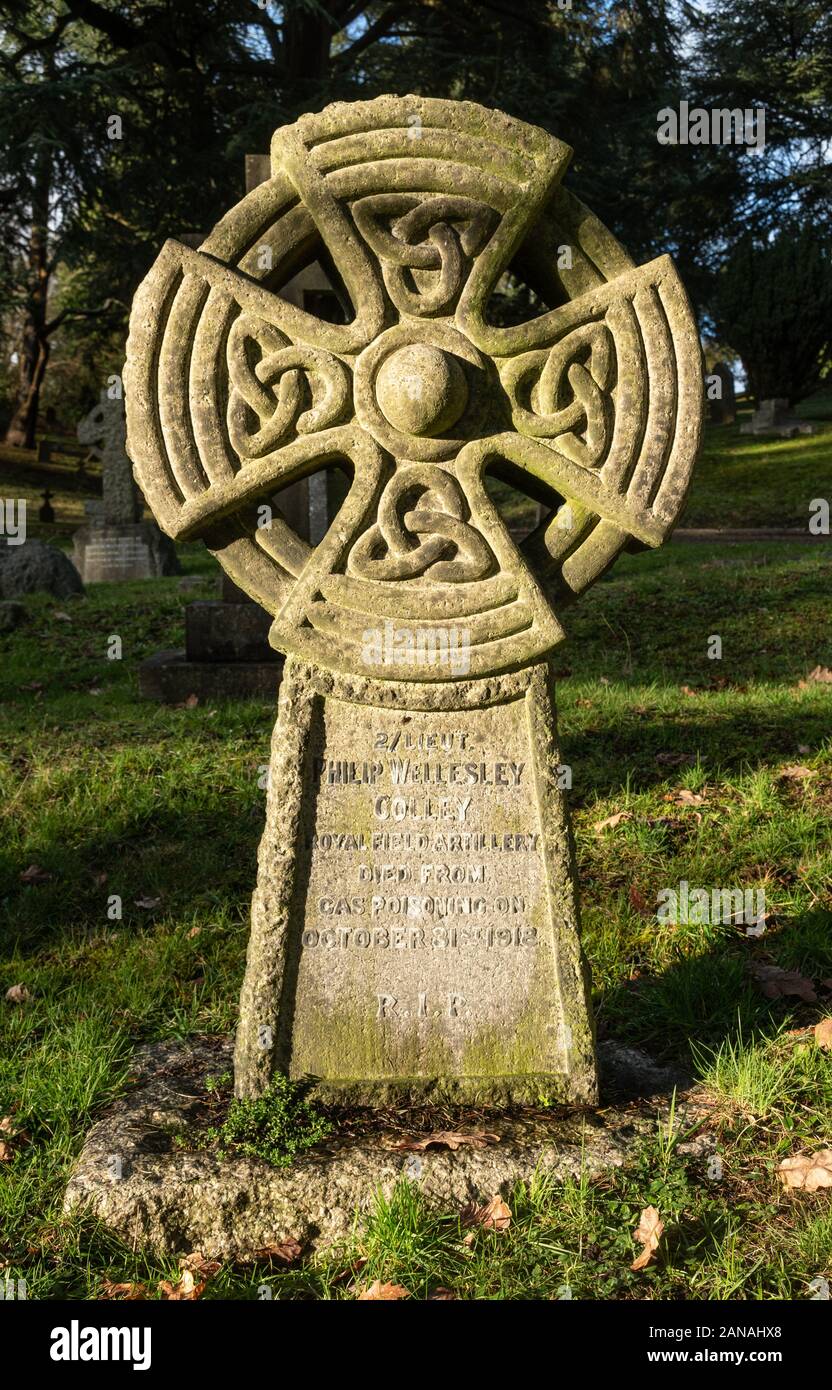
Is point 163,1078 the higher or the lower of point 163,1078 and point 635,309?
the lower

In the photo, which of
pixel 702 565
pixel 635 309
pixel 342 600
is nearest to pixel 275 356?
pixel 342 600

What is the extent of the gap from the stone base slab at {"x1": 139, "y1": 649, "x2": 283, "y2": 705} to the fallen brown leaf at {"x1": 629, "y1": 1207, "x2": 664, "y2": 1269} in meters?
4.88

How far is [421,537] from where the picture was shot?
2984mm

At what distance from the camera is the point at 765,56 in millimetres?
25125

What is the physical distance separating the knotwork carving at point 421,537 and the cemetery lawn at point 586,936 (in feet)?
4.96

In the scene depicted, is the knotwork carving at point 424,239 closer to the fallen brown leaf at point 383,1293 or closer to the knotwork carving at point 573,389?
the knotwork carving at point 573,389

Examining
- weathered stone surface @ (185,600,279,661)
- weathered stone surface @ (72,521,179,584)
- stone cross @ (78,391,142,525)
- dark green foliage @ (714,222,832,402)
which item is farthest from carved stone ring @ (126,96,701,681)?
dark green foliage @ (714,222,832,402)

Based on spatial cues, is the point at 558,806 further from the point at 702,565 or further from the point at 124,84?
the point at 124,84

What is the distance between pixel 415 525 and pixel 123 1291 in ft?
6.41

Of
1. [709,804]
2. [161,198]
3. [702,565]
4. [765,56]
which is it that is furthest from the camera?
[765,56]

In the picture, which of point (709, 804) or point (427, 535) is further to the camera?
point (709, 804)

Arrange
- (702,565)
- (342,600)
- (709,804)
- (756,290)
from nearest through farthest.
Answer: (342,600)
(709,804)
(702,565)
(756,290)

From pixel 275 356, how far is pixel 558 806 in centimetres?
138

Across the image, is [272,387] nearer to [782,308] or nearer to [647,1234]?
[647,1234]
